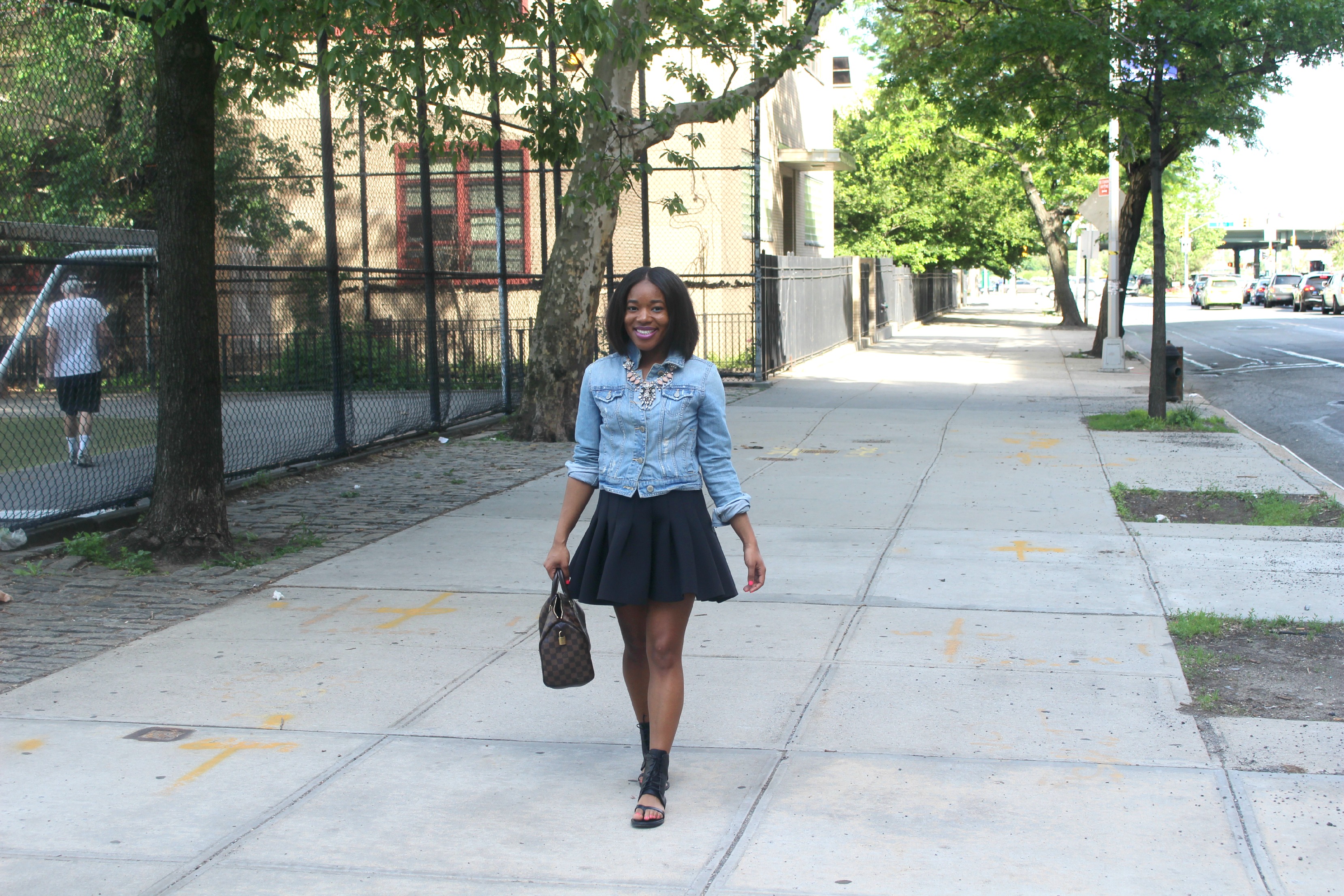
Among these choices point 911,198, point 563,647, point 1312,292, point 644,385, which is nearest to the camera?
point 563,647

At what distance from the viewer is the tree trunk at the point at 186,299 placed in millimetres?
7488

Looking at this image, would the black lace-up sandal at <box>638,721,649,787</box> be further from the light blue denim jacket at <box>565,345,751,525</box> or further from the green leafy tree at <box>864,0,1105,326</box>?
the green leafy tree at <box>864,0,1105,326</box>

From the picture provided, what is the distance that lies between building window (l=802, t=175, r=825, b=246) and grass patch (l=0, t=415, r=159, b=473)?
2288 centimetres

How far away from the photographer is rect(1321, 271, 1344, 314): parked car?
50406 mm

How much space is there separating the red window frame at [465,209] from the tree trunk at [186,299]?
3.73 meters

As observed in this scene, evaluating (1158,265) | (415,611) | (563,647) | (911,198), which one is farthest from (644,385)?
(911,198)

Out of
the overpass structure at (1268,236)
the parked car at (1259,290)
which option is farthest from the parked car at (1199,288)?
the overpass structure at (1268,236)

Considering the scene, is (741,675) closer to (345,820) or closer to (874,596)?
(874,596)

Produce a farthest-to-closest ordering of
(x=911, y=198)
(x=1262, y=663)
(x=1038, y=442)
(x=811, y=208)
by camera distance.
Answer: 1. (x=911, y=198)
2. (x=811, y=208)
3. (x=1038, y=442)
4. (x=1262, y=663)

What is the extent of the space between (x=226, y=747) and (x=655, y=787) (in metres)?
1.66

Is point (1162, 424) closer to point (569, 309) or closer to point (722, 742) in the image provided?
point (569, 309)

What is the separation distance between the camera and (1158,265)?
14023mm

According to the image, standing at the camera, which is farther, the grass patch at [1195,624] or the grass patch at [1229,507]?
the grass patch at [1229,507]

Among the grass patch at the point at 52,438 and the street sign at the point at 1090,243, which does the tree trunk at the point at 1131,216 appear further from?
the grass patch at the point at 52,438
